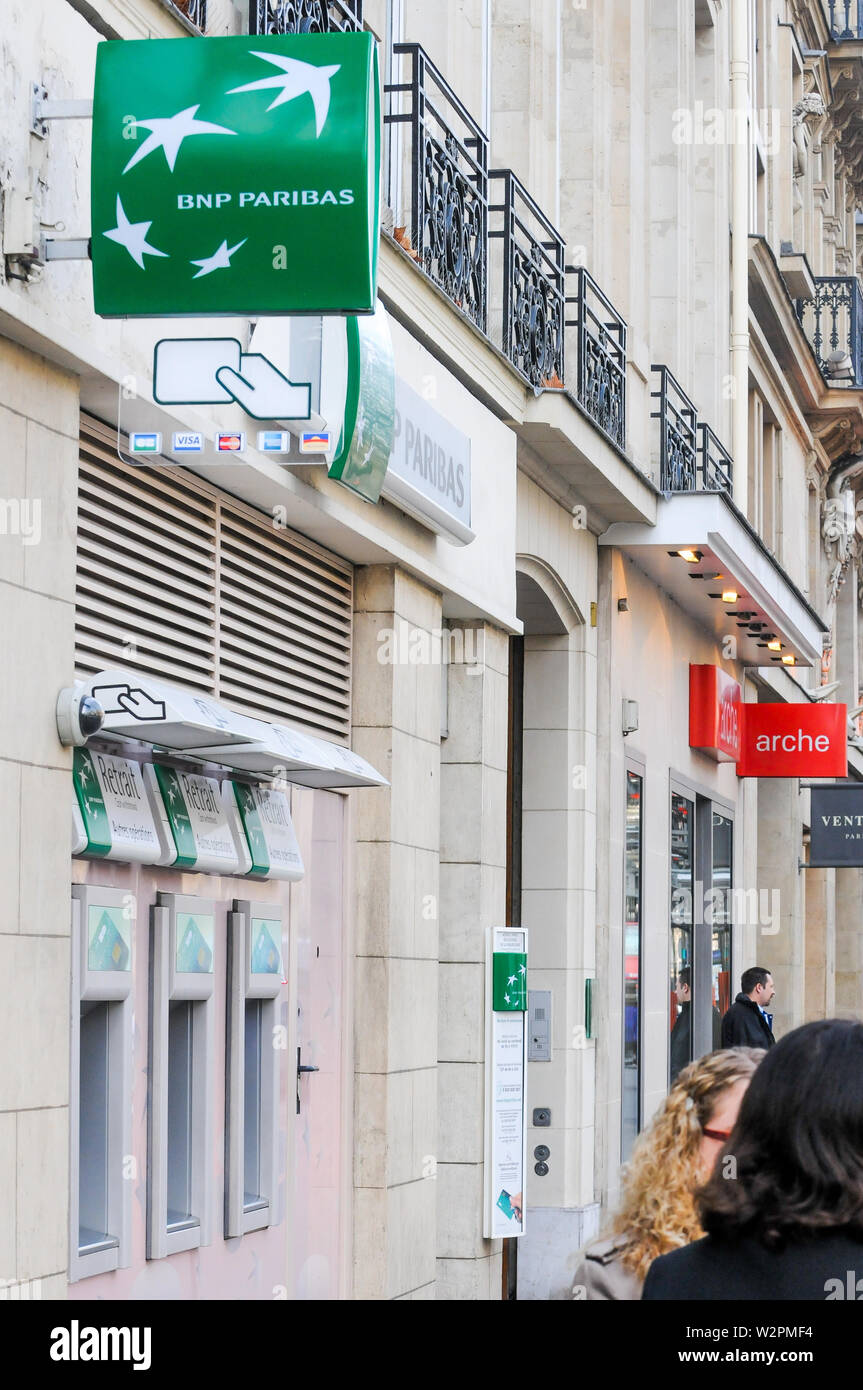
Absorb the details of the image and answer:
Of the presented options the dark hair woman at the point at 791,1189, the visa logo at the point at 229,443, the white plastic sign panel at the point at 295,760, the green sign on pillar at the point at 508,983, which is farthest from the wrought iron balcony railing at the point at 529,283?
the dark hair woman at the point at 791,1189

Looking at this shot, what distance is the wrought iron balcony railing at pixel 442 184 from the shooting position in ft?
33.7

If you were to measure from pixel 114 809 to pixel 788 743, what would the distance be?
14983 mm

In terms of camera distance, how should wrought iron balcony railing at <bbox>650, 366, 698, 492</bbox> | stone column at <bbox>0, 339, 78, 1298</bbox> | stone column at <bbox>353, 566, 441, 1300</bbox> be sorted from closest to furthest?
stone column at <bbox>0, 339, 78, 1298</bbox> → stone column at <bbox>353, 566, 441, 1300</bbox> → wrought iron balcony railing at <bbox>650, 366, 698, 492</bbox>

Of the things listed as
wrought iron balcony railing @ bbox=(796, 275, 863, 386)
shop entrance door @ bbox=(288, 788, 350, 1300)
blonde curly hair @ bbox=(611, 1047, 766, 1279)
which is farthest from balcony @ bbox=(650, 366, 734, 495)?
blonde curly hair @ bbox=(611, 1047, 766, 1279)

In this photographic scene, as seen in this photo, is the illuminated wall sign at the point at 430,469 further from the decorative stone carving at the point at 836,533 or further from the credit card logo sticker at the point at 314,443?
the decorative stone carving at the point at 836,533

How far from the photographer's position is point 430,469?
10055 millimetres

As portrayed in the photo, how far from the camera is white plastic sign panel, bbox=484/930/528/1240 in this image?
37.3 ft

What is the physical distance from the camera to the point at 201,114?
631 centimetres

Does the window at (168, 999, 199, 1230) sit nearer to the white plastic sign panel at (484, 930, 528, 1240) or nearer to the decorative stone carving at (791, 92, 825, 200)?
the white plastic sign panel at (484, 930, 528, 1240)

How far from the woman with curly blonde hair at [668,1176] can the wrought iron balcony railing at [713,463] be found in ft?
40.4

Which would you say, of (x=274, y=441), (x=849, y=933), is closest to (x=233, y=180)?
(x=274, y=441)

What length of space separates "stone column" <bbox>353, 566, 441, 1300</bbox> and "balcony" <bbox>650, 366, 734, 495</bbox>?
557 centimetres
